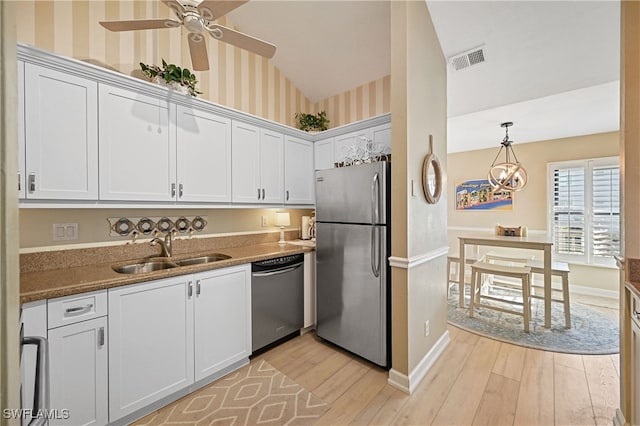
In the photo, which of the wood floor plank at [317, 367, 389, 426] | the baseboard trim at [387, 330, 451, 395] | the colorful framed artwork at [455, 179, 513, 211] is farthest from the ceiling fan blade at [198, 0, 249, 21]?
the colorful framed artwork at [455, 179, 513, 211]

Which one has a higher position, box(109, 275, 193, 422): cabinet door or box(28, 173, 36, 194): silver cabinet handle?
box(28, 173, 36, 194): silver cabinet handle

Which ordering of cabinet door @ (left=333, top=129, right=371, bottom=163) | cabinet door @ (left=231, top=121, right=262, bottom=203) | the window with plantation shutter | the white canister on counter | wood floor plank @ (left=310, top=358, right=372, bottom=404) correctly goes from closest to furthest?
wood floor plank @ (left=310, top=358, right=372, bottom=404)
cabinet door @ (left=231, top=121, right=262, bottom=203)
cabinet door @ (left=333, top=129, right=371, bottom=163)
the white canister on counter
the window with plantation shutter

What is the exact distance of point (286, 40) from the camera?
3088 mm

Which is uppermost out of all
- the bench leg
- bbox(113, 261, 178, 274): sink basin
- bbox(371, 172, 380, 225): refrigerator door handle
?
bbox(371, 172, 380, 225): refrigerator door handle

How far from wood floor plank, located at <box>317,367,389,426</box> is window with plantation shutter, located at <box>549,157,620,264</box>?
4.40 metres

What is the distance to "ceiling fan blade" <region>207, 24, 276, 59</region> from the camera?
159cm

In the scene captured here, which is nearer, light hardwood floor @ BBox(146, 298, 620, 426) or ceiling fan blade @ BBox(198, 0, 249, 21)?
ceiling fan blade @ BBox(198, 0, 249, 21)

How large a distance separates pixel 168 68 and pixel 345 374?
287 centimetres

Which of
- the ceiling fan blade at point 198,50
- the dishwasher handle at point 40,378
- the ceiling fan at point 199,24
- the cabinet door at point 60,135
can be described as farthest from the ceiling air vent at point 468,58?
the dishwasher handle at point 40,378

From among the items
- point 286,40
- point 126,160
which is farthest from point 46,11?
point 286,40

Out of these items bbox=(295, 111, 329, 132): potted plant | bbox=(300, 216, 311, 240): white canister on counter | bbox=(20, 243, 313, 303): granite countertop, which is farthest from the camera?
bbox=(300, 216, 311, 240): white canister on counter

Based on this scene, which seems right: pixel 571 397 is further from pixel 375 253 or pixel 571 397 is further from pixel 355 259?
pixel 355 259

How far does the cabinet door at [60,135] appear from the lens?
4.99 feet

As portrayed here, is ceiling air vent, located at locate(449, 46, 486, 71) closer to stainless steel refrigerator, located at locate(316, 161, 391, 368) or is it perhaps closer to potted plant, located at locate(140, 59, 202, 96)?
stainless steel refrigerator, located at locate(316, 161, 391, 368)
